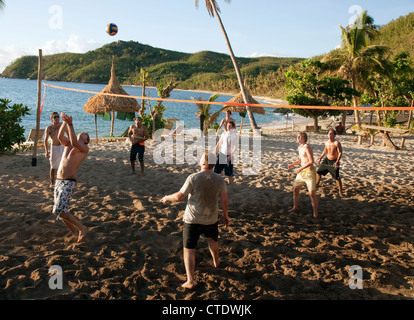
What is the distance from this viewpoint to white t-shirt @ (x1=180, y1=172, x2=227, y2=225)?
3168mm

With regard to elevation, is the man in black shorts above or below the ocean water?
below

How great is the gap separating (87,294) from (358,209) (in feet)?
14.8

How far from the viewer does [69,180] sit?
157 inches

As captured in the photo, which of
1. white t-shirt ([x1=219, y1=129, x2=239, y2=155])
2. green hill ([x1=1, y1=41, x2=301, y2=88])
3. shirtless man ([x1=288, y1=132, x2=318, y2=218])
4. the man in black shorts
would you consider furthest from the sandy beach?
green hill ([x1=1, y1=41, x2=301, y2=88])

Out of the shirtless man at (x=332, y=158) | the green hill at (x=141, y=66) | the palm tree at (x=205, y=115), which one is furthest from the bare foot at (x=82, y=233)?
the green hill at (x=141, y=66)

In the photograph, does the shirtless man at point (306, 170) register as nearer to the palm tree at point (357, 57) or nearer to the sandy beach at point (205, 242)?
the sandy beach at point (205, 242)

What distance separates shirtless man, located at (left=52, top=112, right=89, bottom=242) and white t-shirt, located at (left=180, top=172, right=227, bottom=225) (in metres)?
1.59

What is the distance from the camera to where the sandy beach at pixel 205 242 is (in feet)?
10.4

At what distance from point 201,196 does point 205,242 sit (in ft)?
4.00

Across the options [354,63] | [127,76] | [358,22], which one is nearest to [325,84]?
[354,63]

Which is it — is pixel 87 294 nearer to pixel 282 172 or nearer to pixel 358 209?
pixel 358 209

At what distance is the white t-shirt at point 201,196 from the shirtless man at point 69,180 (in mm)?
1587

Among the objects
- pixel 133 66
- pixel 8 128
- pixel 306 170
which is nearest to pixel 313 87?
pixel 306 170

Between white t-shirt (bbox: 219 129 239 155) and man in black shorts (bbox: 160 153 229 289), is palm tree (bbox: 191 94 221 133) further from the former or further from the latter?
man in black shorts (bbox: 160 153 229 289)
